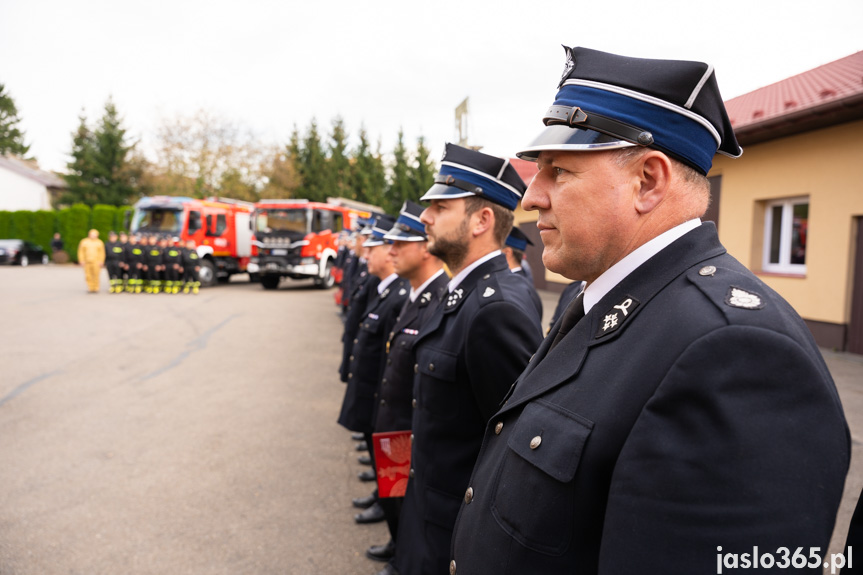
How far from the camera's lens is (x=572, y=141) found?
3.86 ft

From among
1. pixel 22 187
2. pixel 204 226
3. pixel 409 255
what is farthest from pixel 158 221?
pixel 22 187

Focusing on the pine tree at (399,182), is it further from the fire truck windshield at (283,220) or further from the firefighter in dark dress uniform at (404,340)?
the firefighter in dark dress uniform at (404,340)

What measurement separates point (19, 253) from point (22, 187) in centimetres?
2283

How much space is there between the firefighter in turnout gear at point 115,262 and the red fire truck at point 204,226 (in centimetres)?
176

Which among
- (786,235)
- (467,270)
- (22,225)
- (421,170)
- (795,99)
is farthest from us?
(421,170)

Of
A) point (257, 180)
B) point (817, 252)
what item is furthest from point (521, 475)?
point (257, 180)

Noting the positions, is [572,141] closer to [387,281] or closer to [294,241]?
[387,281]

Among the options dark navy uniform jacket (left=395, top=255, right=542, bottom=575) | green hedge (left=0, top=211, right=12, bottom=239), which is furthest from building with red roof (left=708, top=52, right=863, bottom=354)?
green hedge (left=0, top=211, right=12, bottom=239)

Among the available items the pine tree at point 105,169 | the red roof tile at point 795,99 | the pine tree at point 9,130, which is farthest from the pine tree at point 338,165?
the red roof tile at point 795,99

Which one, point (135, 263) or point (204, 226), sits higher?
point (204, 226)

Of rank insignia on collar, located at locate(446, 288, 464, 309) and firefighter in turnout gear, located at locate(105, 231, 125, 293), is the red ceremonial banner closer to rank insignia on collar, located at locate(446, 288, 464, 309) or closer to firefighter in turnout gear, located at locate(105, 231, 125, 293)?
rank insignia on collar, located at locate(446, 288, 464, 309)

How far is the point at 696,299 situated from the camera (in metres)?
0.97

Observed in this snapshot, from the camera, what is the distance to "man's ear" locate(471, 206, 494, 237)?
2719 millimetres

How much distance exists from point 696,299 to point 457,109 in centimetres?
486
